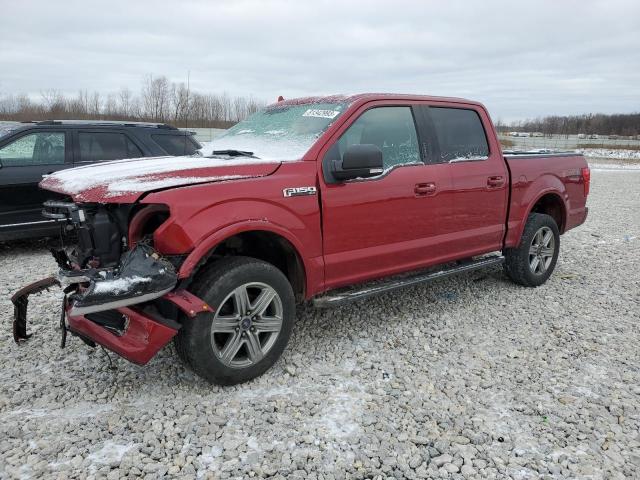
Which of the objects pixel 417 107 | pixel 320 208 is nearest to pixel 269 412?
pixel 320 208

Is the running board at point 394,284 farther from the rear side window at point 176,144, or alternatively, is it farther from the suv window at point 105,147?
the suv window at point 105,147

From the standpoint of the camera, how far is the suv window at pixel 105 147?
22.6 ft

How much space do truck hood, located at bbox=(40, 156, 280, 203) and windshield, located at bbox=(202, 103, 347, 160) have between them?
0.34m

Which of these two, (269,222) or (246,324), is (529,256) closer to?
(269,222)

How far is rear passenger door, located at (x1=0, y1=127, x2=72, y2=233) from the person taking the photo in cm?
623

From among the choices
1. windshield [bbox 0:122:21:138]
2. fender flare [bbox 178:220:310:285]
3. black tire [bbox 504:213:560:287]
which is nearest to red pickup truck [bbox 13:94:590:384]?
fender flare [bbox 178:220:310:285]

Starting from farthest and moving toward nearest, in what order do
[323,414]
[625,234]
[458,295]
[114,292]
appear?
[625,234] → [458,295] → [323,414] → [114,292]

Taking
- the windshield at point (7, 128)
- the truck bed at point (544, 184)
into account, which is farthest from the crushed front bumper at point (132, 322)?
the windshield at point (7, 128)

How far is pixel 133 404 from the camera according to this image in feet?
10.3

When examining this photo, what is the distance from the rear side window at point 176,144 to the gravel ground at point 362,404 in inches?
125

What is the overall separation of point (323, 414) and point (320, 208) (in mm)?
1381

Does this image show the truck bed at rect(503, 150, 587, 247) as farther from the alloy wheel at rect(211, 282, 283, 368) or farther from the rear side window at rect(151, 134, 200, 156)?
the rear side window at rect(151, 134, 200, 156)

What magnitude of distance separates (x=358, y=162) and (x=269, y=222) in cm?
75

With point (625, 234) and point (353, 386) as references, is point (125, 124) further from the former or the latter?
point (625, 234)
